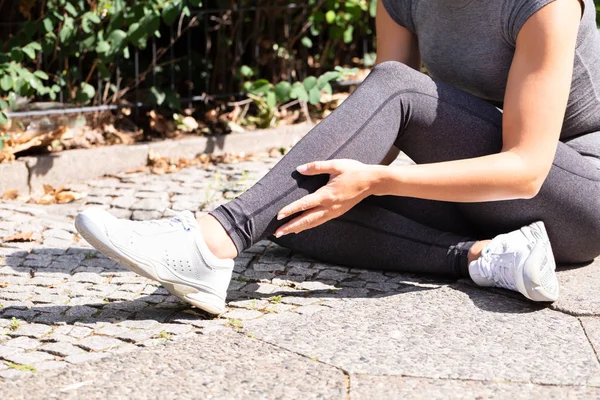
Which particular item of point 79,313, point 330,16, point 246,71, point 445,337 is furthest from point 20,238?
point 330,16

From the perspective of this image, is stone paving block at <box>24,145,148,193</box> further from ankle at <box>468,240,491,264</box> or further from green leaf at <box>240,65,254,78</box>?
ankle at <box>468,240,491,264</box>

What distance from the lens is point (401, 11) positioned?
304 centimetres

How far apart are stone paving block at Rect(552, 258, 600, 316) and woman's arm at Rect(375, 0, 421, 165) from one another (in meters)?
0.66

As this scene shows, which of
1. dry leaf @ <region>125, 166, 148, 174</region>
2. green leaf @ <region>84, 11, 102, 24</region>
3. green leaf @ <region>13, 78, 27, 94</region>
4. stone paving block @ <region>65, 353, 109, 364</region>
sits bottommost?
dry leaf @ <region>125, 166, 148, 174</region>

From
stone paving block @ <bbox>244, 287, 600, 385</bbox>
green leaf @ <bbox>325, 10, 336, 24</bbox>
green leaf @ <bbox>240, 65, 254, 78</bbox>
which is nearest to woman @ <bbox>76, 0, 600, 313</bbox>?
stone paving block @ <bbox>244, 287, 600, 385</bbox>

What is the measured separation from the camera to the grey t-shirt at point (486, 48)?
8.81 feet

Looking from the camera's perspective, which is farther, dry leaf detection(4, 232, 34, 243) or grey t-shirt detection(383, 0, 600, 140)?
dry leaf detection(4, 232, 34, 243)

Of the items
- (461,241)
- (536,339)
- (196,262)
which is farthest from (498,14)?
(196,262)

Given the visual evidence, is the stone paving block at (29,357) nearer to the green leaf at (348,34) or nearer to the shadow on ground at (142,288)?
the shadow on ground at (142,288)

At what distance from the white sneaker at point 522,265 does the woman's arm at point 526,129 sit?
0.18m

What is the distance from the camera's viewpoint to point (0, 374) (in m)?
2.17

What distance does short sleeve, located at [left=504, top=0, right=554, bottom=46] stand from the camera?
8.20 feet

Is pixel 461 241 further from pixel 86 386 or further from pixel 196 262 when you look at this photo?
pixel 86 386

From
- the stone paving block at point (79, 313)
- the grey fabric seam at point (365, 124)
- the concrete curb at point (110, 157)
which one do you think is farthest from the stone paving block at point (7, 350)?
the concrete curb at point (110, 157)
